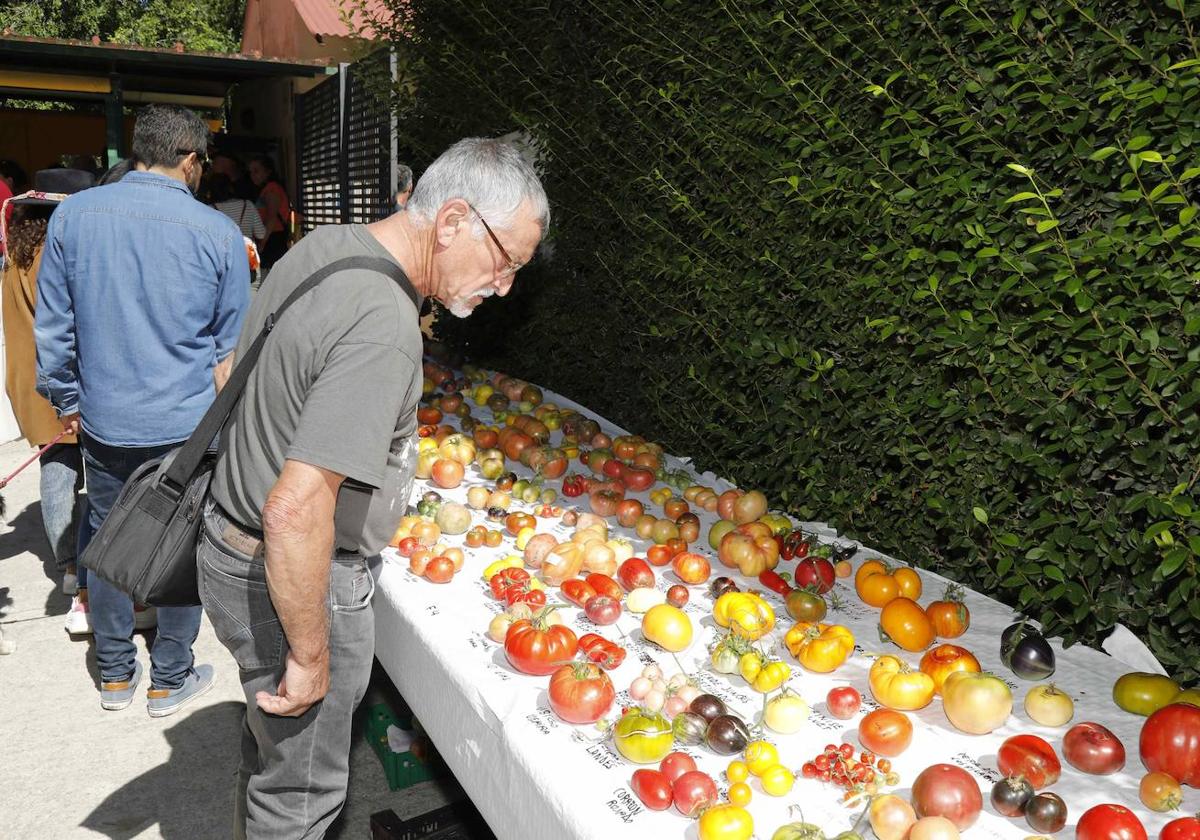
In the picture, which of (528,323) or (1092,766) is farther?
(528,323)

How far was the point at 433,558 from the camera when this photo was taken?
3.02 meters

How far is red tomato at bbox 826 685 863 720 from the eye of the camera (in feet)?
7.13

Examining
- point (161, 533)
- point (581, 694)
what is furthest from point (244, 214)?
point (581, 694)

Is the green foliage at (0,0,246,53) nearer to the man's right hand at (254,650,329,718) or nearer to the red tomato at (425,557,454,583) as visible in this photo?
the red tomato at (425,557,454,583)

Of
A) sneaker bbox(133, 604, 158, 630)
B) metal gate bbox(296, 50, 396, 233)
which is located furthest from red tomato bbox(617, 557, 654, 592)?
metal gate bbox(296, 50, 396, 233)

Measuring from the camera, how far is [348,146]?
9.44 meters

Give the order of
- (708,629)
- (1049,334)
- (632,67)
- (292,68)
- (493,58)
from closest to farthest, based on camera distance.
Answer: (1049,334)
(708,629)
(632,67)
(493,58)
(292,68)

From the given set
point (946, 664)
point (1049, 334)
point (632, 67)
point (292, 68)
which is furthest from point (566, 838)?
point (292, 68)

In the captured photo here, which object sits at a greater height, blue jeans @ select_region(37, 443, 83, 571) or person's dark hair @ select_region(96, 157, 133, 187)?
person's dark hair @ select_region(96, 157, 133, 187)

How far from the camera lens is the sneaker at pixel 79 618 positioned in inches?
186

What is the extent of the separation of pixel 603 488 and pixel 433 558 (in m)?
0.97

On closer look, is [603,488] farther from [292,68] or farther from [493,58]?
[292,68]

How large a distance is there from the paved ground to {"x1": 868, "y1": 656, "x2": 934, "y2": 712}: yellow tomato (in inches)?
74.4

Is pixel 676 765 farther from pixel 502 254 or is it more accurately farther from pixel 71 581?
pixel 71 581
